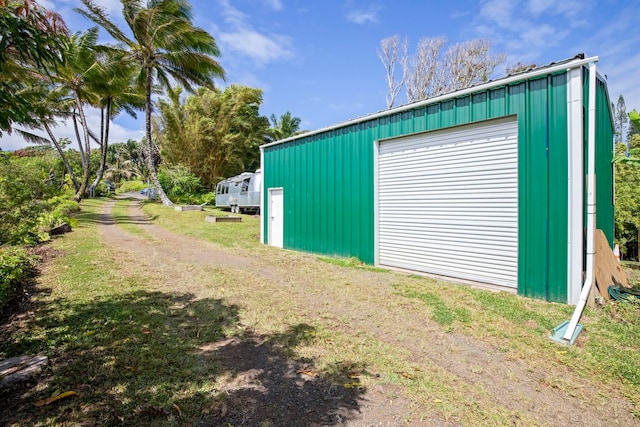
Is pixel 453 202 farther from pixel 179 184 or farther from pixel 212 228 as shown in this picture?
pixel 179 184

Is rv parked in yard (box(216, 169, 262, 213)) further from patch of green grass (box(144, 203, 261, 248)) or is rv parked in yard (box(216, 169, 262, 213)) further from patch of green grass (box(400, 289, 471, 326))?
patch of green grass (box(400, 289, 471, 326))

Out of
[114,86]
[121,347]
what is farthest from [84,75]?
[121,347]

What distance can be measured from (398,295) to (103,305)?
4456 mm

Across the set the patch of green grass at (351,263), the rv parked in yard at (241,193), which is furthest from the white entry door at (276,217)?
the rv parked in yard at (241,193)

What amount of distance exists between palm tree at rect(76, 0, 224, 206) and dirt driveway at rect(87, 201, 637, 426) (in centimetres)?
1542

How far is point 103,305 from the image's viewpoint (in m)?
4.60

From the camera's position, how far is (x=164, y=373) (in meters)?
2.95

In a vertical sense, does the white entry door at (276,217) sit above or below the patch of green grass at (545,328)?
above

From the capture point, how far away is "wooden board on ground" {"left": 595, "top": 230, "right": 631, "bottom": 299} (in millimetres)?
5266

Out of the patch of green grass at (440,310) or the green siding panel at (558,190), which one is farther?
the green siding panel at (558,190)

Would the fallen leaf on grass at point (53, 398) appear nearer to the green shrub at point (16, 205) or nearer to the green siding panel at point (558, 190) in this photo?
the green shrub at point (16, 205)

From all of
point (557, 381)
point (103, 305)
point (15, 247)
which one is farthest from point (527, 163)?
point (15, 247)

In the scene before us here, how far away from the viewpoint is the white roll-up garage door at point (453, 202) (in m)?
5.93

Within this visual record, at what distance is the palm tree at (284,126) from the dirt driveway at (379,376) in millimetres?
30849
